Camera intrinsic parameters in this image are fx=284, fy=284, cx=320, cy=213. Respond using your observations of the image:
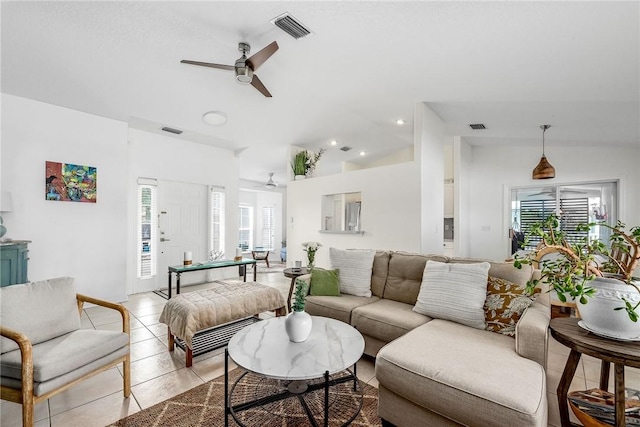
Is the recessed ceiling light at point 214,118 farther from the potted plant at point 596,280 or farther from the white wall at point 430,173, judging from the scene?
the potted plant at point 596,280

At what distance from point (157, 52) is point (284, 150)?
362 centimetres

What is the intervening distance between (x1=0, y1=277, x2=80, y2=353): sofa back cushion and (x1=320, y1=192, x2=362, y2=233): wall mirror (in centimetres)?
405

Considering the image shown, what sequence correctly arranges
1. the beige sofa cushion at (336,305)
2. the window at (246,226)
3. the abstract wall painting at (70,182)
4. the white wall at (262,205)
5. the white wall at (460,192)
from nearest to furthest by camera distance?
the beige sofa cushion at (336,305) → the abstract wall painting at (70,182) → the white wall at (460,192) → the window at (246,226) → the white wall at (262,205)

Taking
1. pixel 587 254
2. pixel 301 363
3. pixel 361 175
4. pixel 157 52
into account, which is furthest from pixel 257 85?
pixel 587 254

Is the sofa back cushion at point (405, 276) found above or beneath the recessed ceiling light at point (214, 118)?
beneath

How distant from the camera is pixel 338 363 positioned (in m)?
1.61

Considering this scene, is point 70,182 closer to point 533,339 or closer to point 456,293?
point 456,293

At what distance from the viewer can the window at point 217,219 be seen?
6.07 metres

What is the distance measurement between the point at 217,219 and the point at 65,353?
4.56 metres

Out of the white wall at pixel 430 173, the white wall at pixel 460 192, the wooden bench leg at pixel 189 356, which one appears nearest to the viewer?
the wooden bench leg at pixel 189 356

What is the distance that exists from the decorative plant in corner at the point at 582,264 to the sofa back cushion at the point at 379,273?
141 centimetres

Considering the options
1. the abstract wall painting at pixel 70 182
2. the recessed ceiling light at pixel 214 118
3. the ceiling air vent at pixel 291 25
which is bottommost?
the abstract wall painting at pixel 70 182

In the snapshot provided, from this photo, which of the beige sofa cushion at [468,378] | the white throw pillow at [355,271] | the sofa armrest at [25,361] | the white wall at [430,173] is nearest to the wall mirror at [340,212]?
the white wall at [430,173]

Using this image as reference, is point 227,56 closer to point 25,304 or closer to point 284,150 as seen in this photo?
point 25,304
